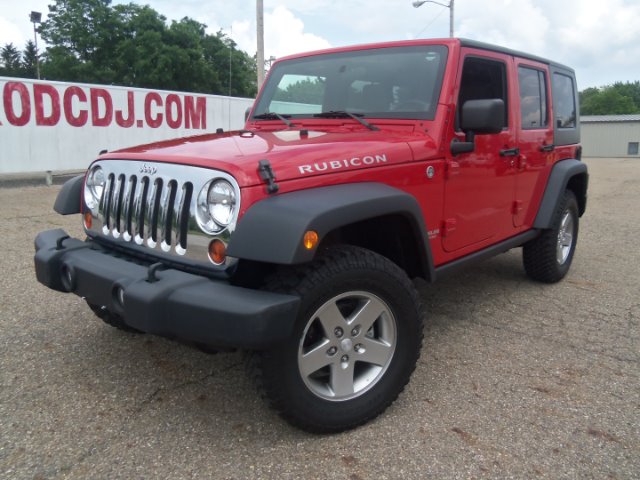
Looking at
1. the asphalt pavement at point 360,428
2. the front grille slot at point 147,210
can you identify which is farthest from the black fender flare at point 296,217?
the asphalt pavement at point 360,428

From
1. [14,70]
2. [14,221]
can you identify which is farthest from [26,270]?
[14,70]

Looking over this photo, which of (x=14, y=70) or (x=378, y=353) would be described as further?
(x=14, y=70)

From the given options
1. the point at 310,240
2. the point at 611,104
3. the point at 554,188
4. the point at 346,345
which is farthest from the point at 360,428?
the point at 611,104

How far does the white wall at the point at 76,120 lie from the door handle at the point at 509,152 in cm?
965

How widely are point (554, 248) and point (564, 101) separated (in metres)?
1.33

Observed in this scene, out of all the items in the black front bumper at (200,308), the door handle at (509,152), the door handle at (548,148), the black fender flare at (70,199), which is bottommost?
the black front bumper at (200,308)

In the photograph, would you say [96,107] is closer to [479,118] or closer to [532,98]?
[532,98]

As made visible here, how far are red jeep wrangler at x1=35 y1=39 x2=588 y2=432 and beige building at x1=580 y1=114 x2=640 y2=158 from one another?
42902 millimetres

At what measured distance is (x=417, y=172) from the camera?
289cm

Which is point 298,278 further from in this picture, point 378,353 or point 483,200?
point 483,200

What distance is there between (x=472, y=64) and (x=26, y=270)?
4241 millimetres

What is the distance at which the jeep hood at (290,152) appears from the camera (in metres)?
2.32

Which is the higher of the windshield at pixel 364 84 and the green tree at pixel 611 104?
the green tree at pixel 611 104

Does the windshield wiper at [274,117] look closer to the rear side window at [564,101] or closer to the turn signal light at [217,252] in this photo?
the turn signal light at [217,252]
